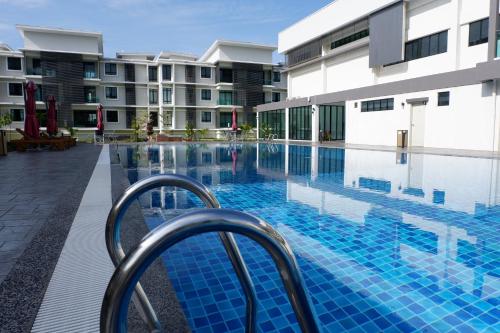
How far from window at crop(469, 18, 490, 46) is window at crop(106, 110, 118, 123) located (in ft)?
107

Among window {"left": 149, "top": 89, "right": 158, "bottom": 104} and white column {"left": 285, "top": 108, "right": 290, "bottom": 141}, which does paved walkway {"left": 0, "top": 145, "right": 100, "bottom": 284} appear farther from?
window {"left": 149, "top": 89, "right": 158, "bottom": 104}

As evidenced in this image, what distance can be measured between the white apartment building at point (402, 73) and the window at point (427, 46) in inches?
2.3

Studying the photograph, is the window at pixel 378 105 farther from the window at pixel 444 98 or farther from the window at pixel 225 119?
the window at pixel 225 119

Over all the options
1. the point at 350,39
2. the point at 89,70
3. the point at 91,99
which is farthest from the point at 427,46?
the point at 89,70

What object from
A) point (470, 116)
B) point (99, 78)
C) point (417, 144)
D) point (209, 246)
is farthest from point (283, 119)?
point (209, 246)

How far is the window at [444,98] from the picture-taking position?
61.7 ft

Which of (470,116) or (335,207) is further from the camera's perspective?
(470,116)

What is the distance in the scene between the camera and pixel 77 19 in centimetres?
3781

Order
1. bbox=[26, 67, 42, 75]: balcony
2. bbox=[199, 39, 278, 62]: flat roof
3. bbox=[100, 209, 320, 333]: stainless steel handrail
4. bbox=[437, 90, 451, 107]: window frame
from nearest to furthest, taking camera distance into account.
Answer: bbox=[100, 209, 320, 333]: stainless steel handrail → bbox=[437, 90, 451, 107]: window frame → bbox=[26, 67, 42, 75]: balcony → bbox=[199, 39, 278, 62]: flat roof

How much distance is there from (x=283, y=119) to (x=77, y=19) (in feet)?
80.9

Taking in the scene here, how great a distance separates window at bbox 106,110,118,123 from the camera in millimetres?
38000

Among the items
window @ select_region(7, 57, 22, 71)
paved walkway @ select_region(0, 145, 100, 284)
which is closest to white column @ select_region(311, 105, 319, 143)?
paved walkway @ select_region(0, 145, 100, 284)

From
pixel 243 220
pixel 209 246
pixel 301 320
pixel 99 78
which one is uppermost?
pixel 99 78

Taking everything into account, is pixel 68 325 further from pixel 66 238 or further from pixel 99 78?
pixel 99 78
